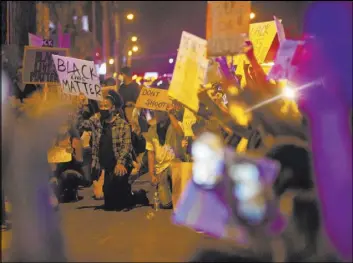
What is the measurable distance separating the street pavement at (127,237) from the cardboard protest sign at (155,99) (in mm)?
1682

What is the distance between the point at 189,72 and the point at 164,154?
2505 millimetres

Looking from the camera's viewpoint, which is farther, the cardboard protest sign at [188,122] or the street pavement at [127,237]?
the cardboard protest sign at [188,122]

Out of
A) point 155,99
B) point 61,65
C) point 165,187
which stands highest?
point 61,65

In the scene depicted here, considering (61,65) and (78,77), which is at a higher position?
(61,65)

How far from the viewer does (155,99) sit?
1060cm

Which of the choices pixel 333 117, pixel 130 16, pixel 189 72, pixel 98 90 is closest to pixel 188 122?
A: pixel 98 90

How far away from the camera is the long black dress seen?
9.92 metres

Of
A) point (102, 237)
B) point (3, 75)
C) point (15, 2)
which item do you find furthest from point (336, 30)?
point (15, 2)

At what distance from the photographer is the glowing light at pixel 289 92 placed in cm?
645

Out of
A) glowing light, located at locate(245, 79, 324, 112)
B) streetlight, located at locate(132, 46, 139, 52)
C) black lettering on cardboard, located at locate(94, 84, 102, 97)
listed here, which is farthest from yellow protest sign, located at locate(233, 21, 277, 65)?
streetlight, located at locate(132, 46, 139, 52)

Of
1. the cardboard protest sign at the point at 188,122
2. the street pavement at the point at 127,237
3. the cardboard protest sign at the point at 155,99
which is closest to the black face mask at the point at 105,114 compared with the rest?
the cardboard protest sign at the point at 155,99

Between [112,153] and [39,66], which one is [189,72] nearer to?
[112,153]

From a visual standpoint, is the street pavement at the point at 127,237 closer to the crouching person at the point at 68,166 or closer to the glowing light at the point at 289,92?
the crouching person at the point at 68,166

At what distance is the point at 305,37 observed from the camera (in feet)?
21.1
